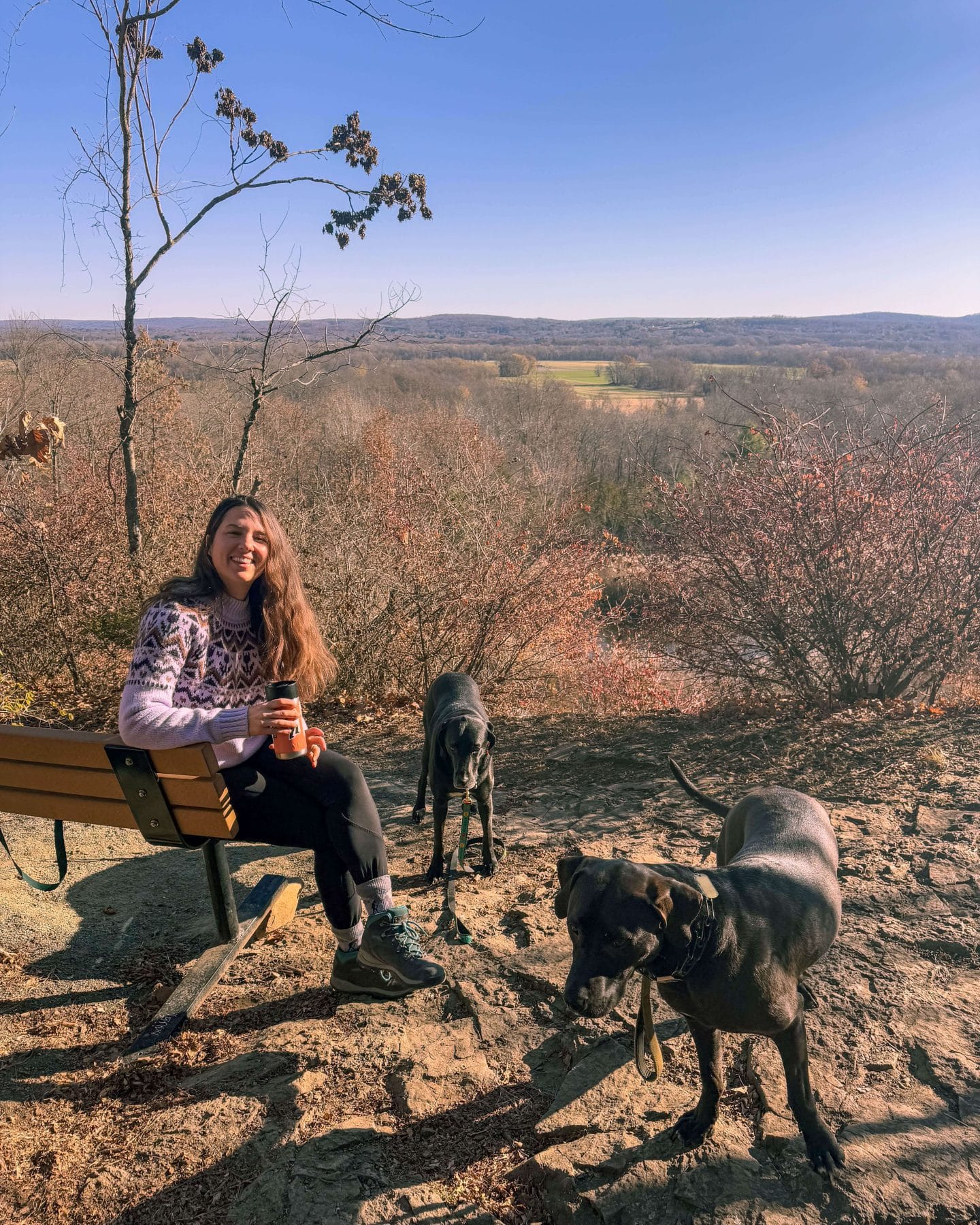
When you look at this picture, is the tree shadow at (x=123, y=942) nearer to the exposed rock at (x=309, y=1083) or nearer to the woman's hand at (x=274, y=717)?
the exposed rock at (x=309, y=1083)

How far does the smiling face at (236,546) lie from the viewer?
3.00 m

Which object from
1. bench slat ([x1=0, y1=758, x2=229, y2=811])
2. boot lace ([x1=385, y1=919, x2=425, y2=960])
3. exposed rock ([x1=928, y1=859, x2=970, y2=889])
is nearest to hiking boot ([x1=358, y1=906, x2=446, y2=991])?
boot lace ([x1=385, y1=919, x2=425, y2=960])

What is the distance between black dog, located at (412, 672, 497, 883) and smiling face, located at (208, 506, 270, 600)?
Result: 4.79 feet

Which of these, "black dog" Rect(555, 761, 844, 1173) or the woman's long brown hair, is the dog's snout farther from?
the woman's long brown hair

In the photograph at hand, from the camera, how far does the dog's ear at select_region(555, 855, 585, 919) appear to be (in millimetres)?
2256

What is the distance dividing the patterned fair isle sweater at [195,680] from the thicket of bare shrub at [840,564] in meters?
5.44

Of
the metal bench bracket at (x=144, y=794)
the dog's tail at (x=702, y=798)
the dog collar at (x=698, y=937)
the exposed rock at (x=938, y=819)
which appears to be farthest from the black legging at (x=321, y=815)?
the exposed rock at (x=938, y=819)

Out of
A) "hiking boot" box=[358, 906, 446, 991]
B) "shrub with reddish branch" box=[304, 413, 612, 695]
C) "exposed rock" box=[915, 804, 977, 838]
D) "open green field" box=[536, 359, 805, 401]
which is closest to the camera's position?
"hiking boot" box=[358, 906, 446, 991]

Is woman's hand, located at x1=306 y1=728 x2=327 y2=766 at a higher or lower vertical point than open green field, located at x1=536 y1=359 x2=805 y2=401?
lower

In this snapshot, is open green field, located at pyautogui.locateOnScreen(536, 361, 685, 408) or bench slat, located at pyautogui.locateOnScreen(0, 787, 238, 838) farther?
open green field, located at pyautogui.locateOnScreen(536, 361, 685, 408)

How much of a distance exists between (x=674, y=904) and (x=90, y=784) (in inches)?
80.1

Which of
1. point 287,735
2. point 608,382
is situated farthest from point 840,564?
point 608,382

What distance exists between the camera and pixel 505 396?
41000 millimetres

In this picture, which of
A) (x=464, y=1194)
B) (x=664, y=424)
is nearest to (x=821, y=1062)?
(x=464, y=1194)
